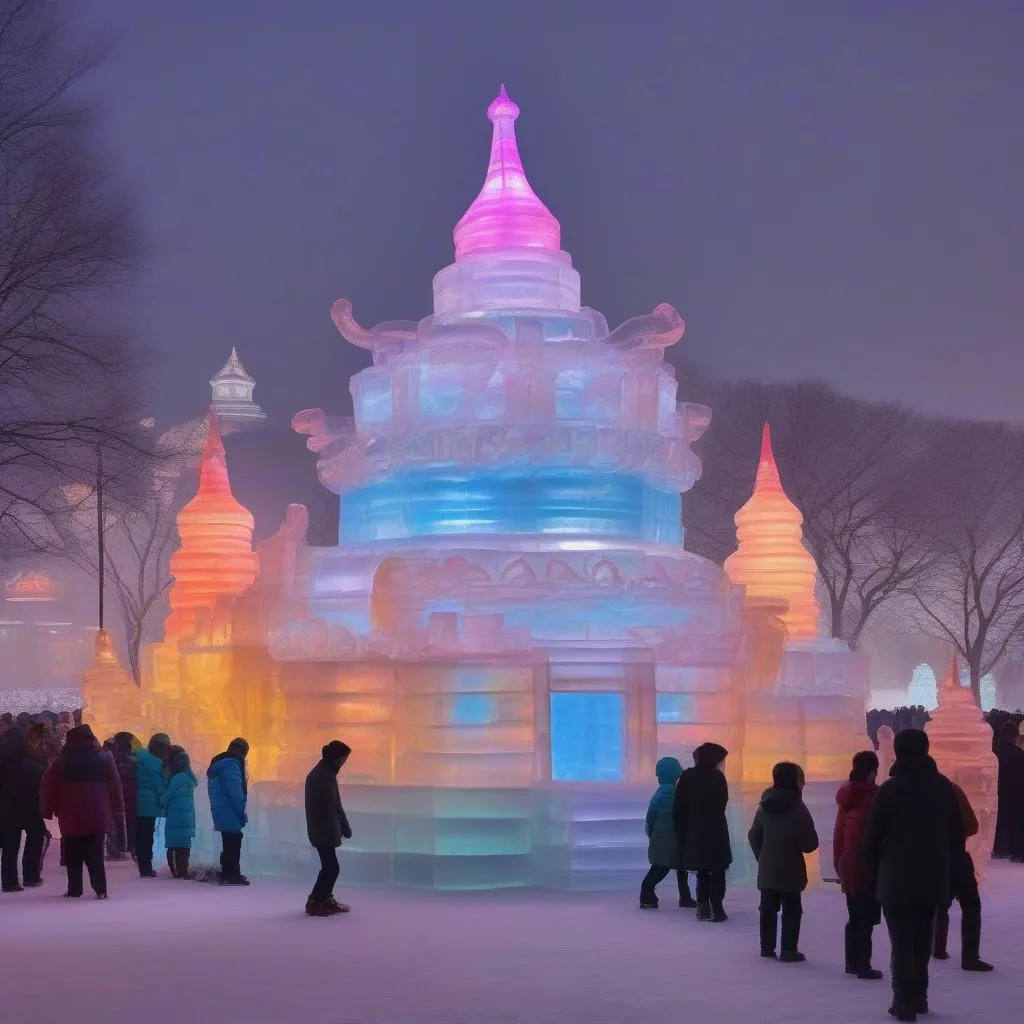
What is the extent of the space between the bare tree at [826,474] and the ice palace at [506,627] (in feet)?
61.2

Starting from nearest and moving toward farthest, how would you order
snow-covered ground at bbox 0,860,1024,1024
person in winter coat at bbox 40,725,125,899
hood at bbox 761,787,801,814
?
snow-covered ground at bbox 0,860,1024,1024 → hood at bbox 761,787,801,814 → person in winter coat at bbox 40,725,125,899

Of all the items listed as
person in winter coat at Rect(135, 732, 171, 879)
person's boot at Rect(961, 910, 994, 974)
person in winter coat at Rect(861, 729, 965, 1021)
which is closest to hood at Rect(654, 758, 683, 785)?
person's boot at Rect(961, 910, 994, 974)

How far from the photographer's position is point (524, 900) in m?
13.5

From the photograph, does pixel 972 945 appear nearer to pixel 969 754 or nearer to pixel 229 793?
pixel 969 754

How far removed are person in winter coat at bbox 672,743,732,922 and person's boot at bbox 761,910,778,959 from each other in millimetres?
1500

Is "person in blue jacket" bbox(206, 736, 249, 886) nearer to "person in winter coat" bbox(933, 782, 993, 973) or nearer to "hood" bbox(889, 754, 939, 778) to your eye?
"person in winter coat" bbox(933, 782, 993, 973)

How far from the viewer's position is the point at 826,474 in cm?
3747

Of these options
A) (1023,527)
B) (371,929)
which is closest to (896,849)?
(371,929)

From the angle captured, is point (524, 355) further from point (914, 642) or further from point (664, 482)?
point (914, 642)

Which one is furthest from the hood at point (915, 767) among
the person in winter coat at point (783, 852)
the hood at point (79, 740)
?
the hood at point (79, 740)

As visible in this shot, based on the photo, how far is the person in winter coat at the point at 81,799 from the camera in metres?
13.3

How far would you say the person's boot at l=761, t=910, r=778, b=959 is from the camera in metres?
10.3

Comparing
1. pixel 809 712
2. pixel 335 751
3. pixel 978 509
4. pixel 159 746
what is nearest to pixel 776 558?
pixel 809 712

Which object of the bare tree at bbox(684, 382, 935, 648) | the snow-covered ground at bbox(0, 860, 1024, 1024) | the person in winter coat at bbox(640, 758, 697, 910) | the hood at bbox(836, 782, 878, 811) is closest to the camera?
the snow-covered ground at bbox(0, 860, 1024, 1024)
